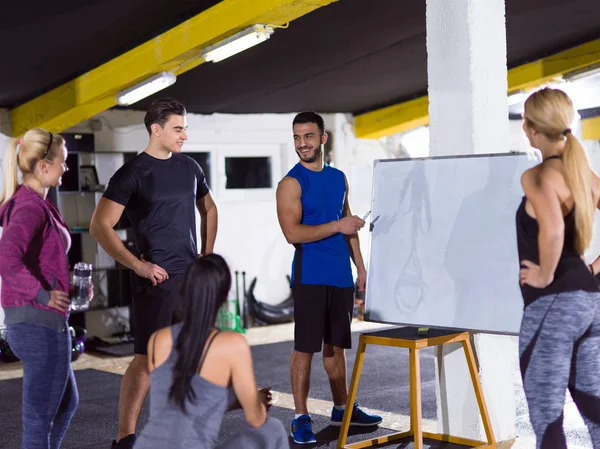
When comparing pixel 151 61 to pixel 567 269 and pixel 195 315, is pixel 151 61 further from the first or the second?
pixel 567 269

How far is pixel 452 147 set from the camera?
145 inches

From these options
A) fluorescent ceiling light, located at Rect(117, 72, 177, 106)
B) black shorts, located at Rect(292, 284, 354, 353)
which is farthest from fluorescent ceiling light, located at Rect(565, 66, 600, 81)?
black shorts, located at Rect(292, 284, 354, 353)

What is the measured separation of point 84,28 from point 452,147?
2698 mm

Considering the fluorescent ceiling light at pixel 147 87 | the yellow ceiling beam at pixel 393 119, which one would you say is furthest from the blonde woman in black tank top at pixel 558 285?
the yellow ceiling beam at pixel 393 119

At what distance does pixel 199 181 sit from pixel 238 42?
6.40ft

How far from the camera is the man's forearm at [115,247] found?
3387 millimetres

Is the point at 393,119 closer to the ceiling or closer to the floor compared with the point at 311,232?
closer to the ceiling

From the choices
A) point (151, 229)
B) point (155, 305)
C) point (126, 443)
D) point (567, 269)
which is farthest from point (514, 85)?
point (567, 269)

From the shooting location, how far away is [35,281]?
272cm

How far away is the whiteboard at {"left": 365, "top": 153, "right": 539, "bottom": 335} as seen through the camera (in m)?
3.29

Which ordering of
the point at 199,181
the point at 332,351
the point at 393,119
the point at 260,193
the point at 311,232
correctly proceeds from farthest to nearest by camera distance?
1. the point at 260,193
2. the point at 393,119
3. the point at 332,351
4. the point at 311,232
5. the point at 199,181

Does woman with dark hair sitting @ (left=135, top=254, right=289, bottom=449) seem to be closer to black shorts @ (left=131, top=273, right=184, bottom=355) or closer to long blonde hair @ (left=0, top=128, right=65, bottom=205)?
long blonde hair @ (left=0, top=128, right=65, bottom=205)

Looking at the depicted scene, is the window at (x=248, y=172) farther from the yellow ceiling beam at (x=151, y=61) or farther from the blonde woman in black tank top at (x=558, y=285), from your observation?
the blonde woman in black tank top at (x=558, y=285)

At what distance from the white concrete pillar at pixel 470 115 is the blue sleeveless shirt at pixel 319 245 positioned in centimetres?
55
